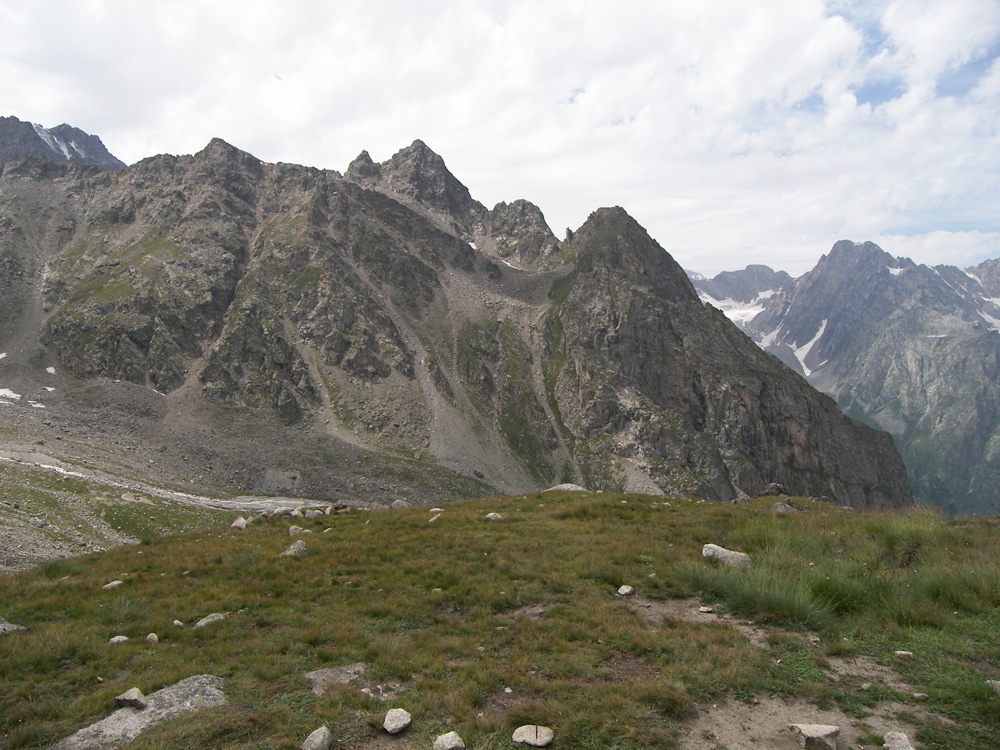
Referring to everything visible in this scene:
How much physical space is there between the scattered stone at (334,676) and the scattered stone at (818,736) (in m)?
7.63

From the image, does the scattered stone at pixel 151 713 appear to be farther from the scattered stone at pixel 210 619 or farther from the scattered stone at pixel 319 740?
the scattered stone at pixel 210 619

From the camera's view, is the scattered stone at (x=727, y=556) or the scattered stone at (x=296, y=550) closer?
the scattered stone at (x=727, y=556)

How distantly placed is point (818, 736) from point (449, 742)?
519cm

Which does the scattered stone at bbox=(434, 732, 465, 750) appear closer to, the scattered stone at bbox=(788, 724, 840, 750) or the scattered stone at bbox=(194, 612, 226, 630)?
the scattered stone at bbox=(788, 724, 840, 750)

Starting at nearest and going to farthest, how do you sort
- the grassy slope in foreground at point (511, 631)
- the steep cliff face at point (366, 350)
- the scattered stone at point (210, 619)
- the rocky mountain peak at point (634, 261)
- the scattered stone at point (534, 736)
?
the scattered stone at point (534, 736)
the grassy slope in foreground at point (511, 631)
the scattered stone at point (210, 619)
the steep cliff face at point (366, 350)
the rocky mountain peak at point (634, 261)

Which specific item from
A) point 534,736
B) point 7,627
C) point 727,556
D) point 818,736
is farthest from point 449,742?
point 7,627

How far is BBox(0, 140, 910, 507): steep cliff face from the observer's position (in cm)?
12344

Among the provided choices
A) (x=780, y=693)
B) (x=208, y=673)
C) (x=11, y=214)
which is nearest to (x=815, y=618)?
(x=780, y=693)

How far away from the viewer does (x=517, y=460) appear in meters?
141

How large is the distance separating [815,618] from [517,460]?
132 m

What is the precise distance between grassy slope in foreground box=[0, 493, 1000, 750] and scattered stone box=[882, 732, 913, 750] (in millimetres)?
514

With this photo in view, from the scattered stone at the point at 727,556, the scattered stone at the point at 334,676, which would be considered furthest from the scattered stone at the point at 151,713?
the scattered stone at the point at 727,556

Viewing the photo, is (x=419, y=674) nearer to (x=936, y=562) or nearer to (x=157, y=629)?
(x=157, y=629)

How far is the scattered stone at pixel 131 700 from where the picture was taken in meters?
8.64
